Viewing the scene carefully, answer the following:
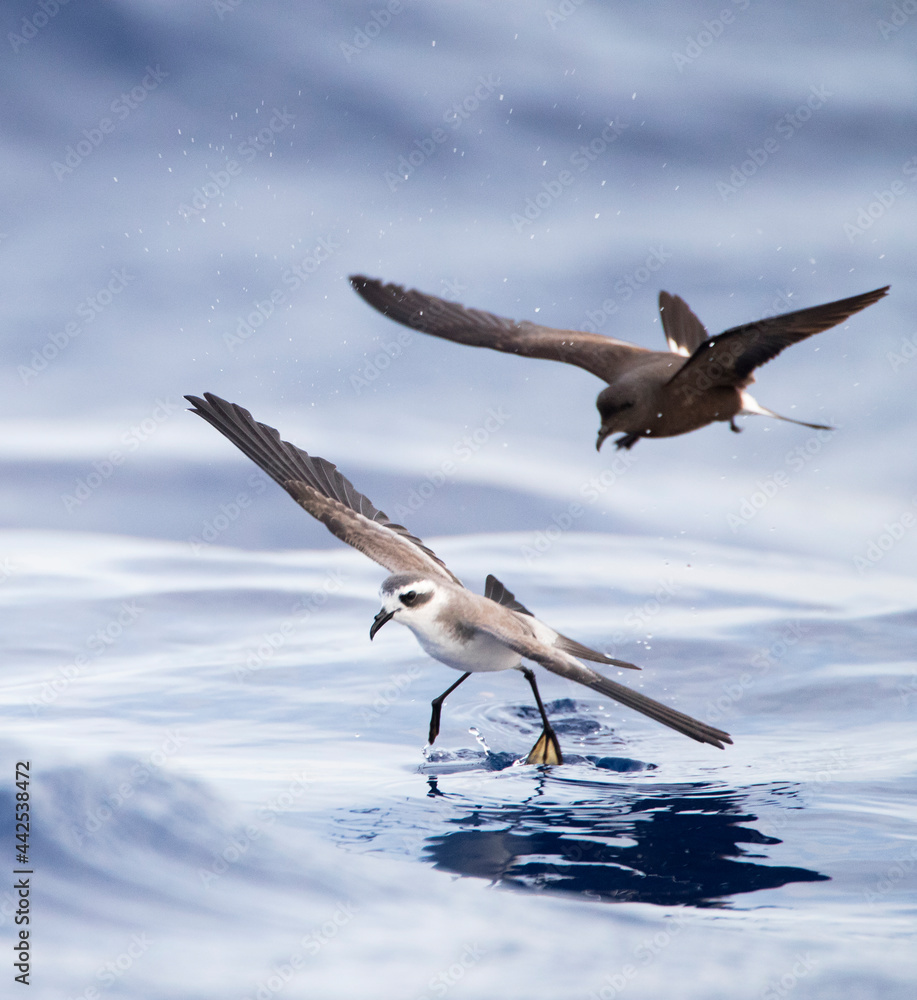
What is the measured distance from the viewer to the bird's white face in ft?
21.1

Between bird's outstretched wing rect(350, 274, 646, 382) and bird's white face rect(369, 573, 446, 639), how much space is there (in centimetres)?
192

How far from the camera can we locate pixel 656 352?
25.2ft

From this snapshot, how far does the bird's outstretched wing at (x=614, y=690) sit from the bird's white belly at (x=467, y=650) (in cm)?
44

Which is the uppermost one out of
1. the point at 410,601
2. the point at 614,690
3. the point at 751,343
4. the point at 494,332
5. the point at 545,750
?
the point at 494,332

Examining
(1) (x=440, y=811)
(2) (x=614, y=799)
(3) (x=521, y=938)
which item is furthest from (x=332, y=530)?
(3) (x=521, y=938)

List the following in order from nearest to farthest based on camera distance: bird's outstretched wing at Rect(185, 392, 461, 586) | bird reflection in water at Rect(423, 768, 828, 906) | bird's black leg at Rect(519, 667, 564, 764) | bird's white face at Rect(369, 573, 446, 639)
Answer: bird reflection in water at Rect(423, 768, 828, 906), bird's white face at Rect(369, 573, 446, 639), bird's outstretched wing at Rect(185, 392, 461, 586), bird's black leg at Rect(519, 667, 564, 764)

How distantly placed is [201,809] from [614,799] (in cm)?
219

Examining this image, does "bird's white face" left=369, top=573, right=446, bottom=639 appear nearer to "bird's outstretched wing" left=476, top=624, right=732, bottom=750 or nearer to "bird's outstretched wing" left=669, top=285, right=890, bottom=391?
"bird's outstretched wing" left=476, top=624, right=732, bottom=750

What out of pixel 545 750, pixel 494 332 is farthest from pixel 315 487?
pixel 545 750

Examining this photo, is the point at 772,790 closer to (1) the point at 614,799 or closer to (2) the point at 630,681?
(1) the point at 614,799

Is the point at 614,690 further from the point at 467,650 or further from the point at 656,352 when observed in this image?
the point at 656,352

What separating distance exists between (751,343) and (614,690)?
2.04m

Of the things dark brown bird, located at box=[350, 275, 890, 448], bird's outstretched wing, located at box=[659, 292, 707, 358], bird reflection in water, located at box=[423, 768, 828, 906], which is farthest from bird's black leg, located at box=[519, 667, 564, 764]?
bird's outstretched wing, located at box=[659, 292, 707, 358]

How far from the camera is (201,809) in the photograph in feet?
22.3
